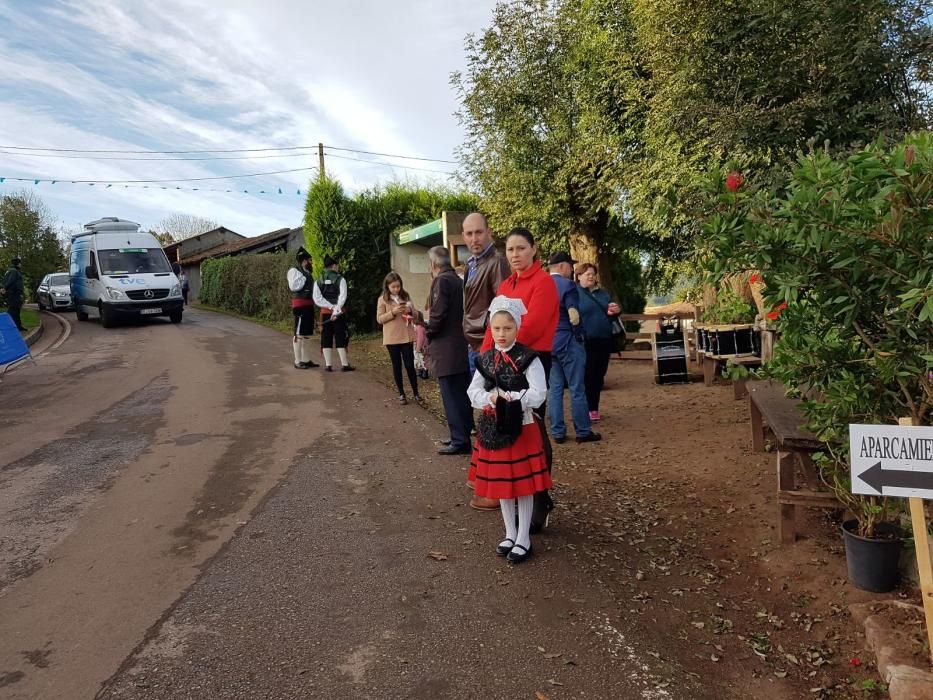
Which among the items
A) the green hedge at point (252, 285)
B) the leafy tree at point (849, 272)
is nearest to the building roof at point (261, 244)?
the green hedge at point (252, 285)

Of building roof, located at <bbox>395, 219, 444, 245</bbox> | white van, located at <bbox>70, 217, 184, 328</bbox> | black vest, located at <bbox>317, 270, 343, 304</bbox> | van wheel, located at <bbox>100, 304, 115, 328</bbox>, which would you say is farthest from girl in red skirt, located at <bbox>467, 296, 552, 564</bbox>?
van wheel, located at <bbox>100, 304, 115, 328</bbox>

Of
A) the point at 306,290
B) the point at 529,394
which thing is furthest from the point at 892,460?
the point at 306,290

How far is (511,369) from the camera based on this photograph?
13.2ft

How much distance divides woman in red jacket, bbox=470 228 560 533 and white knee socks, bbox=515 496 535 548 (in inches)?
12.0

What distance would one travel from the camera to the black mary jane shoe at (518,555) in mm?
4047

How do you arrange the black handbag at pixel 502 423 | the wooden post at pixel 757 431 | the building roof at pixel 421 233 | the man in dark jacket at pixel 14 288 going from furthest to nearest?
the man in dark jacket at pixel 14 288, the building roof at pixel 421 233, the wooden post at pixel 757 431, the black handbag at pixel 502 423

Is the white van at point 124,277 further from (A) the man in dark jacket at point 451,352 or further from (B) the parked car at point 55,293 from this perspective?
(A) the man in dark jacket at point 451,352

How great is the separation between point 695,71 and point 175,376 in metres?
9.01

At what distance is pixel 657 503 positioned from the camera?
16.8 ft

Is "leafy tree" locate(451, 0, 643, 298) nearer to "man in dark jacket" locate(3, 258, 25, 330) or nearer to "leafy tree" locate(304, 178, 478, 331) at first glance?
"leafy tree" locate(304, 178, 478, 331)

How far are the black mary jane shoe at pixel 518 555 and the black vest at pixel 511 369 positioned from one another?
37.2 inches

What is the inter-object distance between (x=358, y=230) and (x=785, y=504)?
15.9 metres

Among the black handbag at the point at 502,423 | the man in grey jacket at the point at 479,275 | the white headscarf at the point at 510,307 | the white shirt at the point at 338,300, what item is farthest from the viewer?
the white shirt at the point at 338,300

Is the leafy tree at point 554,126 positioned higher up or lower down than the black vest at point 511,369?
higher up
